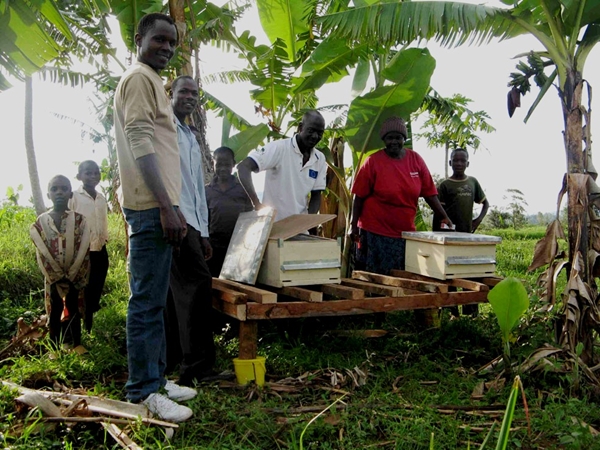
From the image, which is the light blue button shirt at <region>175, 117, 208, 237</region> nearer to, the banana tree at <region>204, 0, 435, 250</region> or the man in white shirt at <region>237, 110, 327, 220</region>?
the man in white shirt at <region>237, 110, 327, 220</region>

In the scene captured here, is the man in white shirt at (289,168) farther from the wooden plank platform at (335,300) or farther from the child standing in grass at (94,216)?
the child standing in grass at (94,216)

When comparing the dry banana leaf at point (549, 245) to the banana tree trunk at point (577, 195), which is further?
the dry banana leaf at point (549, 245)

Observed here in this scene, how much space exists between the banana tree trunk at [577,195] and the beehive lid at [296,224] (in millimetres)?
1587

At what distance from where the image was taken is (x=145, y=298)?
2.72 metres

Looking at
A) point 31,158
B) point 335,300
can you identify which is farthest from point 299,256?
point 31,158

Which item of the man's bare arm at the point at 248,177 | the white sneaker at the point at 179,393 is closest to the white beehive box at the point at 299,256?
the man's bare arm at the point at 248,177

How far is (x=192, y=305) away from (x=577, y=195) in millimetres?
2541

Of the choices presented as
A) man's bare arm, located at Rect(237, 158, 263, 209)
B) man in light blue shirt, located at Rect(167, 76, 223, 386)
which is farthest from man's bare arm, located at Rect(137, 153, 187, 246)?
man's bare arm, located at Rect(237, 158, 263, 209)

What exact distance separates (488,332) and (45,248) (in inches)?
134

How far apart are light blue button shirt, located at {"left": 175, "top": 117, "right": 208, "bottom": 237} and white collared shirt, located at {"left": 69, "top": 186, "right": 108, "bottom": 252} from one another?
5.88ft

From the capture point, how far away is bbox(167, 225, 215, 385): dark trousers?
3.29 meters

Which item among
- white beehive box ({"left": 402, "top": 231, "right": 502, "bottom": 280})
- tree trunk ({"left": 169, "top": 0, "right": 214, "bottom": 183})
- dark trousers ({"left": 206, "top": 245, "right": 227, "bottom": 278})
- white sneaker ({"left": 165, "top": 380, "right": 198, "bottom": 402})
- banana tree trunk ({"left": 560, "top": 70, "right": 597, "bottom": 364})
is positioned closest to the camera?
white sneaker ({"left": 165, "top": 380, "right": 198, "bottom": 402})

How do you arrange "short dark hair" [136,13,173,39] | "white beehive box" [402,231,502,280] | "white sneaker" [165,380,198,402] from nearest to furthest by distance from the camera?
"short dark hair" [136,13,173,39]
"white sneaker" [165,380,198,402]
"white beehive box" [402,231,502,280]

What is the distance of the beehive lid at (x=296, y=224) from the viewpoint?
138 inches
